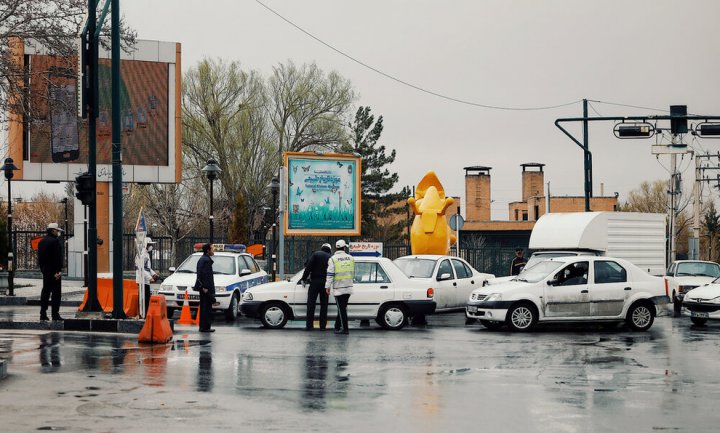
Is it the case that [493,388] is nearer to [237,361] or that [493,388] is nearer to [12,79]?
[237,361]

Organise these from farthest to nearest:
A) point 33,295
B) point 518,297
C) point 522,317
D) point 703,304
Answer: point 33,295
point 703,304
point 522,317
point 518,297

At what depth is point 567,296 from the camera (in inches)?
859

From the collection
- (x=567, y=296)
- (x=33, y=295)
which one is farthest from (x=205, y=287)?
(x=33, y=295)

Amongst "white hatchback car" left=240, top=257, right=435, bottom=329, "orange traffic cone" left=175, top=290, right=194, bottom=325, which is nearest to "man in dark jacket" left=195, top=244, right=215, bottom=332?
"white hatchback car" left=240, top=257, right=435, bottom=329

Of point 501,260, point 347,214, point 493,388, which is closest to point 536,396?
point 493,388

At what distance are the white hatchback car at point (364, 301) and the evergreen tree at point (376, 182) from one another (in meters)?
Result: 53.6

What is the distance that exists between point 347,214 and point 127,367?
2458 centimetres

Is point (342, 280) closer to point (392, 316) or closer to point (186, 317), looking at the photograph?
point (392, 316)

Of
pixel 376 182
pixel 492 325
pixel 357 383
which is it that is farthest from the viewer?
pixel 376 182

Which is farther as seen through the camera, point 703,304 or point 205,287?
point 703,304

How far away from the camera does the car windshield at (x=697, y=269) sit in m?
30.5

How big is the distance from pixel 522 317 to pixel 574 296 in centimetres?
120

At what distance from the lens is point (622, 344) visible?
1902 centimetres

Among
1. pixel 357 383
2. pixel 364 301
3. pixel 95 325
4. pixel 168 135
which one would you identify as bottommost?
pixel 357 383
